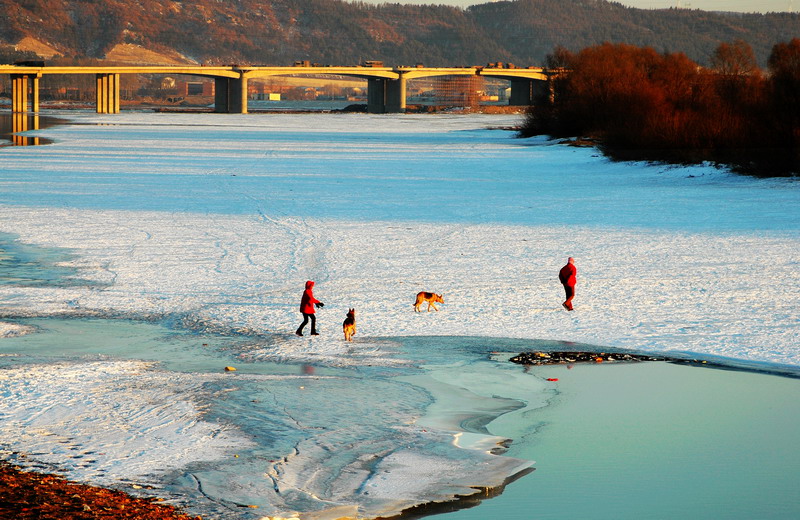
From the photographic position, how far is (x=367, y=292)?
14.3m

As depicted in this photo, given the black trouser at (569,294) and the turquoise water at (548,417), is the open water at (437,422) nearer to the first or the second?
the turquoise water at (548,417)

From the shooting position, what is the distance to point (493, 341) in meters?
11.5

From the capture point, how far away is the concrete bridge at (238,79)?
117875 mm

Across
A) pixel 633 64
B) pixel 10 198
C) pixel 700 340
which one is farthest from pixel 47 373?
pixel 633 64

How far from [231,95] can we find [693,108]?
A: 92921 millimetres

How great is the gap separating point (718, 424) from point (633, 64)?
5350cm

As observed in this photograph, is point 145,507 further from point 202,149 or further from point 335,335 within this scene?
point 202,149

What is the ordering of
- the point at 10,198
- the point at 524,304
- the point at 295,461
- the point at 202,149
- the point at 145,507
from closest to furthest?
the point at 145,507 → the point at 295,461 → the point at 524,304 → the point at 10,198 → the point at 202,149

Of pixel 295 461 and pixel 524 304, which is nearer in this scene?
pixel 295 461

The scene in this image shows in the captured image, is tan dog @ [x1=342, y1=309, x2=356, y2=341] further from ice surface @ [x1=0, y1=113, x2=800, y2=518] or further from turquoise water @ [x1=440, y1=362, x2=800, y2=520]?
turquoise water @ [x1=440, y1=362, x2=800, y2=520]

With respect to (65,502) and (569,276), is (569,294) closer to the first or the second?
(569,276)

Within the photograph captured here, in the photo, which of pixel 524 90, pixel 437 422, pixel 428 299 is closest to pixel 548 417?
pixel 437 422

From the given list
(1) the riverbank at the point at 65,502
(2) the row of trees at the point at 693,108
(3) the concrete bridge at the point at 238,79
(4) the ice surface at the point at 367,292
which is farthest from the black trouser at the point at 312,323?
(3) the concrete bridge at the point at 238,79

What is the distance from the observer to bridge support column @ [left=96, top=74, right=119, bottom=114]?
402 ft
